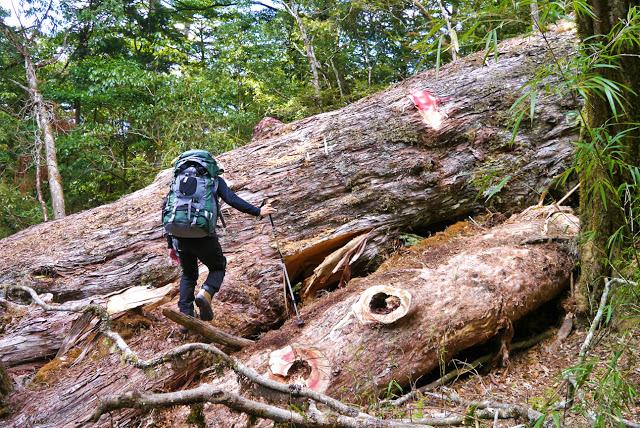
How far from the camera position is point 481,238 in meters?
5.15

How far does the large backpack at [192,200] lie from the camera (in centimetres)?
407

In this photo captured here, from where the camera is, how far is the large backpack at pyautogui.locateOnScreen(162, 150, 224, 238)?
13.4ft

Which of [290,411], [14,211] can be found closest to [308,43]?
[14,211]

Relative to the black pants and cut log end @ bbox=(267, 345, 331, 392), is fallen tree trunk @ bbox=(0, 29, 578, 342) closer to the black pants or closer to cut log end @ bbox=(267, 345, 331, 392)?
the black pants

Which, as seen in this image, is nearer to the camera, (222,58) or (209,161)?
(209,161)

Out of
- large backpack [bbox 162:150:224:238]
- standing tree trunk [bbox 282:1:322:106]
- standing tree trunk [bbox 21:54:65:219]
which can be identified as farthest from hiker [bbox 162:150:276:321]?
standing tree trunk [bbox 282:1:322:106]

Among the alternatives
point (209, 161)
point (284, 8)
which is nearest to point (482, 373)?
point (209, 161)

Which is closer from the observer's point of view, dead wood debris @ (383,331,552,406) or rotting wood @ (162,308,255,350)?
dead wood debris @ (383,331,552,406)

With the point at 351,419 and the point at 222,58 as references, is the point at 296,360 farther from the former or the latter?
the point at 222,58

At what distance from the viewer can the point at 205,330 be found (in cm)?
423

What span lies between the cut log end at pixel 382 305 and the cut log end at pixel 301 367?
56cm

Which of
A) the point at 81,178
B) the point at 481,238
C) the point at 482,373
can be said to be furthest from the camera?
the point at 81,178

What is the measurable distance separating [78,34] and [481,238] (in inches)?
642

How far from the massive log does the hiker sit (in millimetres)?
622
